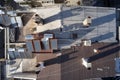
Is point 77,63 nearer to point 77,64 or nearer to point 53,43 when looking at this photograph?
point 77,64

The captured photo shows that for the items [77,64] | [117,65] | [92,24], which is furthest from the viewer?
[117,65]

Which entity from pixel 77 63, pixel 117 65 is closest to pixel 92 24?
pixel 77 63

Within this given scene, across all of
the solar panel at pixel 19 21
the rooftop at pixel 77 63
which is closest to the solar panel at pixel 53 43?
the rooftop at pixel 77 63

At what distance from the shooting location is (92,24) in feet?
80.1

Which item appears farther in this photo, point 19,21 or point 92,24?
point 19,21

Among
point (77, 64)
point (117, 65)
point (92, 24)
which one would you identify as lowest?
point (117, 65)

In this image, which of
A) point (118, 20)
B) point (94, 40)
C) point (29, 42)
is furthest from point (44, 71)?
point (118, 20)

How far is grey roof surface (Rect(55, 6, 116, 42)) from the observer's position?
2416 cm

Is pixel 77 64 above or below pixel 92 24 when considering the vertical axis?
below

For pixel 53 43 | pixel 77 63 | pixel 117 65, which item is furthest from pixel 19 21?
pixel 117 65

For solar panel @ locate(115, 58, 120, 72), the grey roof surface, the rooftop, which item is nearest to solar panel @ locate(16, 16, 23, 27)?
the rooftop

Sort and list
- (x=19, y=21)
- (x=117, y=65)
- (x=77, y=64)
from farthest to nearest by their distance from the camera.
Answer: (x=117, y=65)
(x=19, y=21)
(x=77, y=64)

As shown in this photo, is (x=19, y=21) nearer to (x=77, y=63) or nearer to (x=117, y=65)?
(x=77, y=63)

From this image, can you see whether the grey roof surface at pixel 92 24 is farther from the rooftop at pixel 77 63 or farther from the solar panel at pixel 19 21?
the solar panel at pixel 19 21
